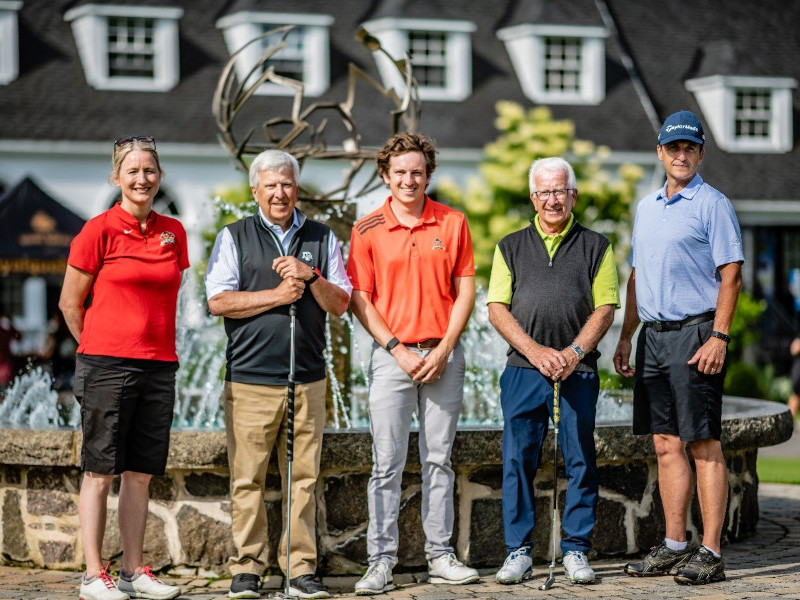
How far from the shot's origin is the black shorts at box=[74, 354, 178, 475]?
5828 mm

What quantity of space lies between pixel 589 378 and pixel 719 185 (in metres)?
19.6

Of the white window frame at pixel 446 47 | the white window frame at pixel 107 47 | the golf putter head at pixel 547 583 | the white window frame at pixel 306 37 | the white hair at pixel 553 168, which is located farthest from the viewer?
the white window frame at pixel 446 47

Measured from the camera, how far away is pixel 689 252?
6195mm

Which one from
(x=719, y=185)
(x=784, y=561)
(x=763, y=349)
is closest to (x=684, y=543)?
(x=784, y=561)

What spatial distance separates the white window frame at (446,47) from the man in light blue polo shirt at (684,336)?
59.5 ft

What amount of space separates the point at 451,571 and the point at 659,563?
39.6 inches

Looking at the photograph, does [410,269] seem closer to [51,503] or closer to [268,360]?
[268,360]

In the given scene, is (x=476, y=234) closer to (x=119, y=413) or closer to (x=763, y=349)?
(x=763, y=349)

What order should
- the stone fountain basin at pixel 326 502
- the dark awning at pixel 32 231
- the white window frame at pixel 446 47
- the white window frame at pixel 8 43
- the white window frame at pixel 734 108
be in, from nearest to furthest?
the stone fountain basin at pixel 326 502 < the dark awning at pixel 32 231 < the white window frame at pixel 8 43 < the white window frame at pixel 446 47 < the white window frame at pixel 734 108

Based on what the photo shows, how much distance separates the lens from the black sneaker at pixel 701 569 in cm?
613

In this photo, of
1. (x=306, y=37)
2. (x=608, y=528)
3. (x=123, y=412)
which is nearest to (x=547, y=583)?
(x=608, y=528)

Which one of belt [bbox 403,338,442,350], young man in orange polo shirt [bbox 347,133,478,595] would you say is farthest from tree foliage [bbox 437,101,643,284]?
belt [bbox 403,338,442,350]

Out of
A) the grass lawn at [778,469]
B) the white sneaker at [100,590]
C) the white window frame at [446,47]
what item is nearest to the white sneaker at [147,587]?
the white sneaker at [100,590]

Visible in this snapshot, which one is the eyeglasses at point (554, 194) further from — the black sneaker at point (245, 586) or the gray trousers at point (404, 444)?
the black sneaker at point (245, 586)
